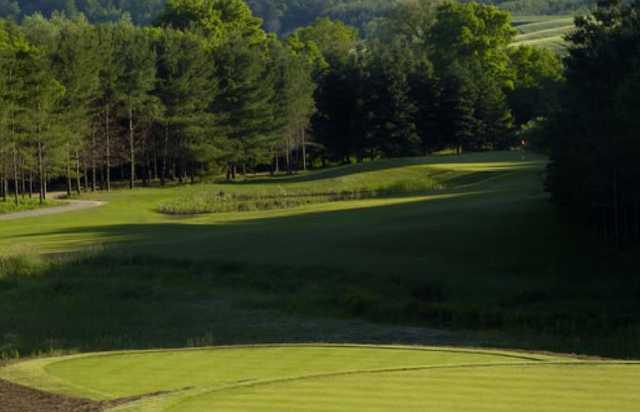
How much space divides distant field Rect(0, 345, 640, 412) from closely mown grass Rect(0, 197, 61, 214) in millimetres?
49844

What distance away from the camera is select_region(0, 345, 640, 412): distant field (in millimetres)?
13758

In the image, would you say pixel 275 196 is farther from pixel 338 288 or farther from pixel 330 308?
pixel 330 308

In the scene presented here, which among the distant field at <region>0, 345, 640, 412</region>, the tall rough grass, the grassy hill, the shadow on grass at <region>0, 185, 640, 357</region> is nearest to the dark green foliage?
the grassy hill

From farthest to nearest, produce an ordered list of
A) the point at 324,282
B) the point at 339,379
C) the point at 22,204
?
the point at 22,204, the point at 324,282, the point at 339,379

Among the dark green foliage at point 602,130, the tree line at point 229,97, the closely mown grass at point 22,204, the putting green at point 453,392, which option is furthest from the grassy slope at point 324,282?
the tree line at point 229,97

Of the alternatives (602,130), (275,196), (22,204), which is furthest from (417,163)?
(602,130)

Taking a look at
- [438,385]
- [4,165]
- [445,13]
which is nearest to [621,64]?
[438,385]

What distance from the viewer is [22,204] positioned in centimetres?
6956

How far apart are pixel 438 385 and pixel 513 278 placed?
19274mm

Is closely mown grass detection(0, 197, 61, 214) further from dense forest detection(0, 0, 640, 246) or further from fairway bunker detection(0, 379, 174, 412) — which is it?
fairway bunker detection(0, 379, 174, 412)

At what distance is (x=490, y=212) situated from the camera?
4506 cm

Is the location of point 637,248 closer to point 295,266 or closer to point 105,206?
point 295,266

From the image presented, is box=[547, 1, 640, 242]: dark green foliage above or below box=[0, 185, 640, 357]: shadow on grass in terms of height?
above

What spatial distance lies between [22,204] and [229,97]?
30.1 metres
